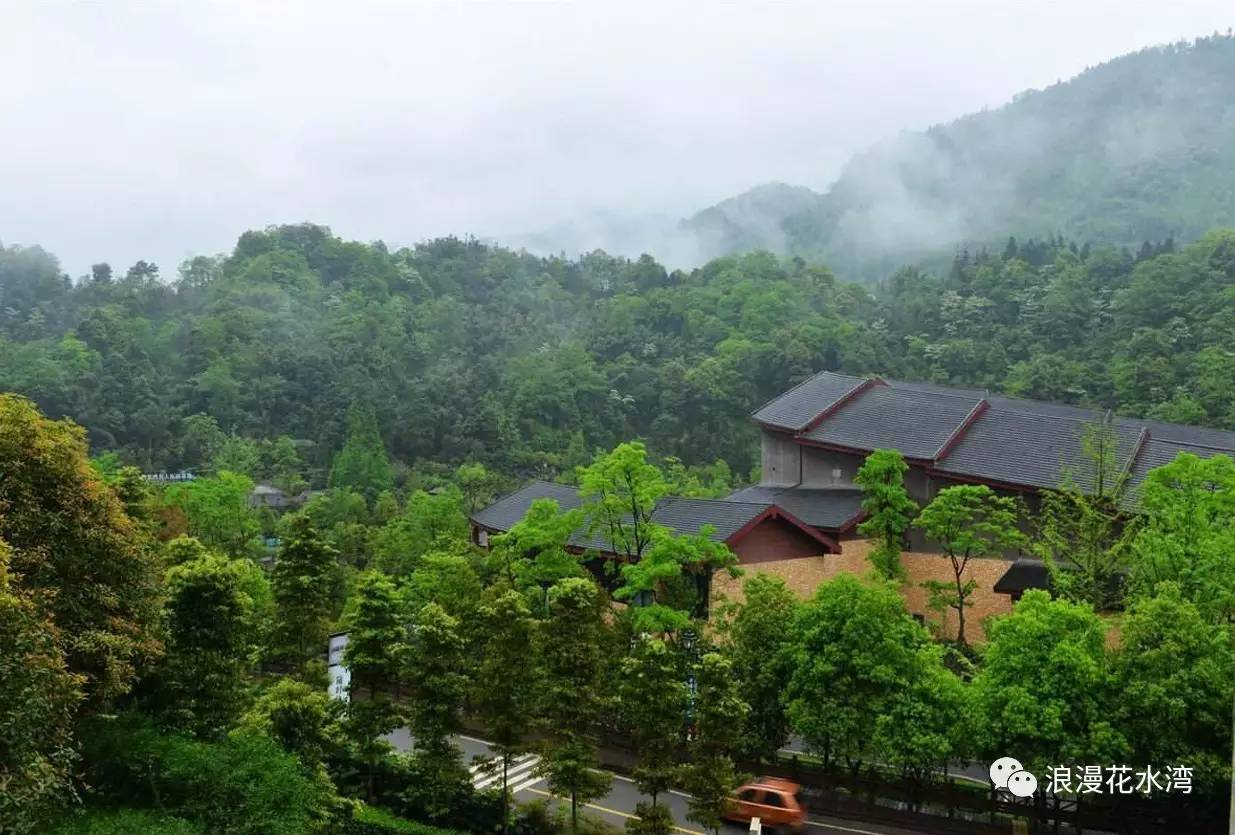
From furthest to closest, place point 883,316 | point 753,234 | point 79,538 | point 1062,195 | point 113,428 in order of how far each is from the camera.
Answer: point 753,234 < point 1062,195 < point 883,316 < point 113,428 < point 79,538

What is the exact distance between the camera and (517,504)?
85.9 ft

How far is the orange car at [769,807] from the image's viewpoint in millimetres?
14516

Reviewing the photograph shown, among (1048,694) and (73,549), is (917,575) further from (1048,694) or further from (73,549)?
(73,549)

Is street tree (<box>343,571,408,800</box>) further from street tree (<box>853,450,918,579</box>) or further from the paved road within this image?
street tree (<box>853,450,918,579</box>)

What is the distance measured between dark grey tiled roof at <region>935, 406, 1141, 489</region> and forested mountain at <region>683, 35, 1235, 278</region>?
6692 cm

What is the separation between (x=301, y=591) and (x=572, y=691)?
19.4 ft

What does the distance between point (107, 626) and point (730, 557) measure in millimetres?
9712

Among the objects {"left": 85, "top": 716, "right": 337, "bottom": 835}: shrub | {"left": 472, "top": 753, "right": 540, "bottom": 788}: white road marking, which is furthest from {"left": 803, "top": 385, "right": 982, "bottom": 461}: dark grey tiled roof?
{"left": 85, "top": 716, "right": 337, "bottom": 835}: shrub

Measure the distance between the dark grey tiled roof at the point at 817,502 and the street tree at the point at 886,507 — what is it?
92.8 inches

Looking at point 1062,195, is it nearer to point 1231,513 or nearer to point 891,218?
point 891,218

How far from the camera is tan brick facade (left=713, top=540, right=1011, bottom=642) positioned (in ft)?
71.7

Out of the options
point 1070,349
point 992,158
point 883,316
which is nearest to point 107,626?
point 1070,349

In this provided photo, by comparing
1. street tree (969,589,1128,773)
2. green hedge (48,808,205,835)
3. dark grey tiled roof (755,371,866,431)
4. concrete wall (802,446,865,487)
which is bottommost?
green hedge (48,808,205,835)

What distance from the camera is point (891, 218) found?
102 metres
